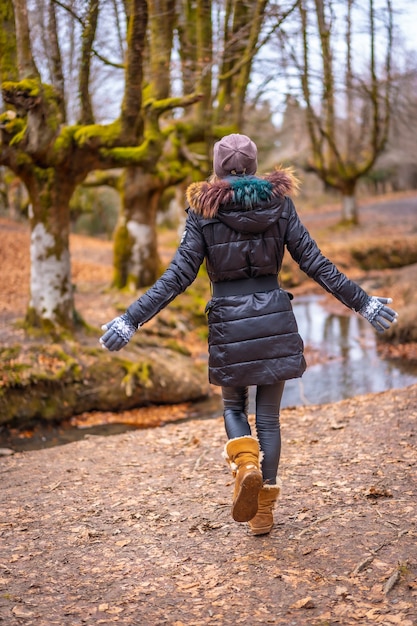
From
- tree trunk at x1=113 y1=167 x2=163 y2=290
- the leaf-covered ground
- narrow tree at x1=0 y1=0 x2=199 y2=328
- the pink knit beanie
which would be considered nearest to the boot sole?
the leaf-covered ground

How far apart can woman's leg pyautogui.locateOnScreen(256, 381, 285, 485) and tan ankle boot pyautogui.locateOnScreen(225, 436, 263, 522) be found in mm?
139

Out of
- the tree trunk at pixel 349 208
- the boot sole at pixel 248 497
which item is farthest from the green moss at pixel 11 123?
the tree trunk at pixel 349 208

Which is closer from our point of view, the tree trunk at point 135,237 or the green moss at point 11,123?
the green moss at point 11,123

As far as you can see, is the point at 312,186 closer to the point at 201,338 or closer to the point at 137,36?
the point at 201,338

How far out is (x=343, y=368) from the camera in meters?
12.1

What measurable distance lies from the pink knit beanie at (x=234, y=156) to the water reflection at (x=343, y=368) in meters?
6.46

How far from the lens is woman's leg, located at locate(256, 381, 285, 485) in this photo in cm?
416

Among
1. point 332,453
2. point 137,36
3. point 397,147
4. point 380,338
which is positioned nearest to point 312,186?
point 397,147

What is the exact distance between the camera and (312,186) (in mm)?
45219

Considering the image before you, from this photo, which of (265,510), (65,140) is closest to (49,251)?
(65,140)

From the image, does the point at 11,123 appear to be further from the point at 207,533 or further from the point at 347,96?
the point at 347,96

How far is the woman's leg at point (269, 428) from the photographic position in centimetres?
416

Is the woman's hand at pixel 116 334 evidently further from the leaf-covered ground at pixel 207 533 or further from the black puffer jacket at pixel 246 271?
the leaf-covered ground at pixel 207 533

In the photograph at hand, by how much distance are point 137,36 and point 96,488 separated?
6.19 m
